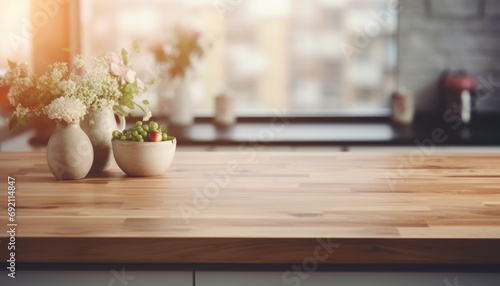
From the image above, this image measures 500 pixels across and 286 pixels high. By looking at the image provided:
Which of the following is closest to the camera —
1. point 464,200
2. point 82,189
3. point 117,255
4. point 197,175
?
point 117,255

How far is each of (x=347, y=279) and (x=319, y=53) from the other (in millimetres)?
2825

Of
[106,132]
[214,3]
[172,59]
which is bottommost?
[106,132]

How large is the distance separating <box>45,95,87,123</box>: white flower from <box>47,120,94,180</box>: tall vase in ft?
0.11

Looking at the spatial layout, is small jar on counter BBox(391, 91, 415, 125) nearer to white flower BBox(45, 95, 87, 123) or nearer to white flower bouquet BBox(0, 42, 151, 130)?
white flower bouquet BBox(0, 42, 151, 130)

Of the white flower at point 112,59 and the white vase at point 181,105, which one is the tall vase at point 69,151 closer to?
the white flower at point 112,59

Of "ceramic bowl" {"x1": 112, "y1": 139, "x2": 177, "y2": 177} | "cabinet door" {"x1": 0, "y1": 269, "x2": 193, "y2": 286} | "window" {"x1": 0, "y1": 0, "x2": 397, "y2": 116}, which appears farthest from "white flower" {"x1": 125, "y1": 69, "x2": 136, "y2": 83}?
"window" {"x1": 0, "y1": 0, "x2": 397, "y2": 116}

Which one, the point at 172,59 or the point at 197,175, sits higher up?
the point at 172,59

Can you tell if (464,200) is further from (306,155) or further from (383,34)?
(383,34)

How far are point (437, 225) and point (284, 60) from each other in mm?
2739

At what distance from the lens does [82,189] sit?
217cm

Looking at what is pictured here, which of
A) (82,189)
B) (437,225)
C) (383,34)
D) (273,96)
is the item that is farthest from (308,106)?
(437,225)

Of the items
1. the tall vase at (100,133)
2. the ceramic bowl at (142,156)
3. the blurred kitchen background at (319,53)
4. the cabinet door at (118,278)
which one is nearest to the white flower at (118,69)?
the tall vase at (100,133)

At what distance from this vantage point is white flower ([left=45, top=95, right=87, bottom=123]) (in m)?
2.20

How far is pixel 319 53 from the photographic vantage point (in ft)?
14.4
